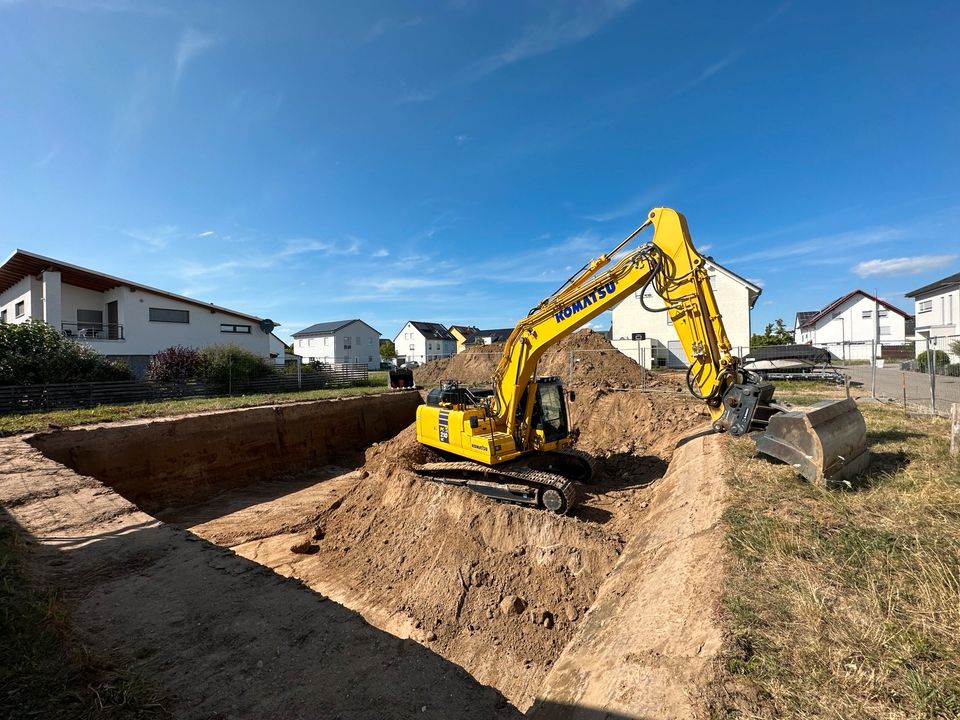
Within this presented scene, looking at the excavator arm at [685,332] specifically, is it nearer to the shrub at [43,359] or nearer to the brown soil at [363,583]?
the brown soil at [363,583]

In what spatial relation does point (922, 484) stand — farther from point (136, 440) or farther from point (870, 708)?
point (136, 440)

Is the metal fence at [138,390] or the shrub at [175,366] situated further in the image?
the shrub at [175,366]

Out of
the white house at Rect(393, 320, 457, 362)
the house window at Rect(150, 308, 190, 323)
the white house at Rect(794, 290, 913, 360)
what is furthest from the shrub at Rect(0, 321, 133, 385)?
the white house at Rect(794, 290, 913, 360)

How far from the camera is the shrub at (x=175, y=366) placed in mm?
20141

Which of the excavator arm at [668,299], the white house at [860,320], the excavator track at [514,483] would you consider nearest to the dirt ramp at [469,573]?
the excavator track at [514,483]

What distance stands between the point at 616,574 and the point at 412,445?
24.2 ft

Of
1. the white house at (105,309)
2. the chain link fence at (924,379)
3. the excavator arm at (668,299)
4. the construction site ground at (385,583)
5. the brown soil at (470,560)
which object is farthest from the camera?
the white house at (105,309)

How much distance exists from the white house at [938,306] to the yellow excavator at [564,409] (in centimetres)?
2493

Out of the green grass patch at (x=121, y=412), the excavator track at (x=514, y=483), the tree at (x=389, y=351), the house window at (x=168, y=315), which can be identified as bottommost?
the excavator track at (x=514, y=483)

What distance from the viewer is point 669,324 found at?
92.3 ft

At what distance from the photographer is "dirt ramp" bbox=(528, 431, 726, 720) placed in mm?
2949

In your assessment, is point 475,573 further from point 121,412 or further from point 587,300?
point 121,412

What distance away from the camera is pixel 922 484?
194 inches

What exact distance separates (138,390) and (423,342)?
47797mm
